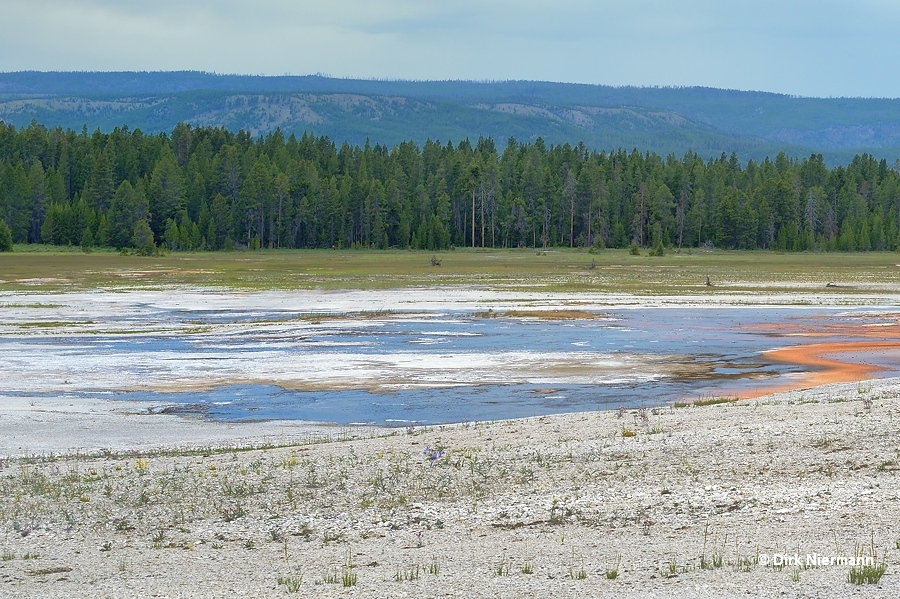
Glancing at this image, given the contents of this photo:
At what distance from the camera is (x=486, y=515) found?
14859 millimetres

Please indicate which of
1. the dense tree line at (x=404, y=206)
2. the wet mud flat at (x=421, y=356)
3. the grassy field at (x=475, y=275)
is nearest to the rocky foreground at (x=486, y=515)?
the wet mud flat at (x=421, y=356)

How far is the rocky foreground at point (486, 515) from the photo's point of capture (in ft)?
39.1

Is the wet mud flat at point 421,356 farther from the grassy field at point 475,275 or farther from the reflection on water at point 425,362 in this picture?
the grassy field at point 475,275

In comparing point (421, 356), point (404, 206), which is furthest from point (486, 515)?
point (404, 206)

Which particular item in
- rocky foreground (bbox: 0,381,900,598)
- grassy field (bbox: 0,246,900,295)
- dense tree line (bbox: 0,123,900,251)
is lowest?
grassy field (bbox: 0,246,900,295)

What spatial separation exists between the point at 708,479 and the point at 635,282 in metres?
64.4

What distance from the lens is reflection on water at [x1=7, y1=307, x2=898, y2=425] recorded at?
2717cm

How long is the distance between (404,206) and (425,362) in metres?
142

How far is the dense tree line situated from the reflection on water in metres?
111

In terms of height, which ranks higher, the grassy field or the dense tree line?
the dense tree line

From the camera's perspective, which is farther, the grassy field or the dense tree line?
the dense tree line

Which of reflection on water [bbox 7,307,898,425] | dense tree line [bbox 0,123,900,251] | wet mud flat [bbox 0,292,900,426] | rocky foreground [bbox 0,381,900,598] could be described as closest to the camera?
rocky foreground [bbox 0,381,900,598]

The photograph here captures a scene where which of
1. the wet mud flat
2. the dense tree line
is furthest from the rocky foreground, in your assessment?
the dense tree line

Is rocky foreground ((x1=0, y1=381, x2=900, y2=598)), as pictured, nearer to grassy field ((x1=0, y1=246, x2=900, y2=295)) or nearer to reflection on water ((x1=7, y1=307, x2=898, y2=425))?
reflection on water ((x1=7, y1=307, x2=898, y2=425))
